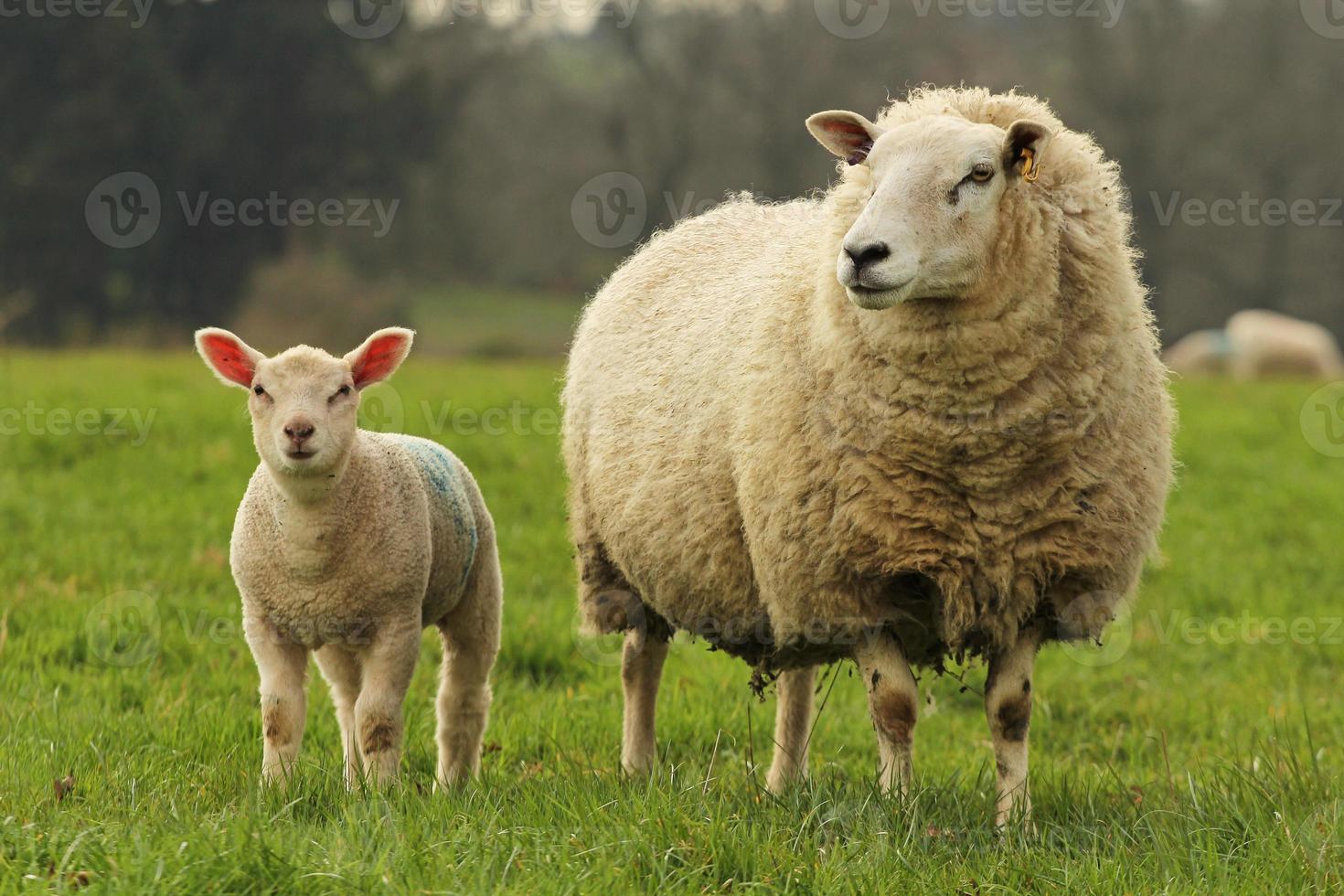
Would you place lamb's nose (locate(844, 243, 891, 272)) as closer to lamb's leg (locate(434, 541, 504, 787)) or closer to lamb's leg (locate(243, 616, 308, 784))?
lamb's leg (locate(434, 541, 504, 787))

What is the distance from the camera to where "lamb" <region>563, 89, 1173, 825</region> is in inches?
146

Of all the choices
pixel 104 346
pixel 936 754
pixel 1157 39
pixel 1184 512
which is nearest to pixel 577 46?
pixel 1157 39

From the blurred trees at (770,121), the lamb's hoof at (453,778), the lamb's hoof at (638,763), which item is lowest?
the lamb's hoof at (638,763)

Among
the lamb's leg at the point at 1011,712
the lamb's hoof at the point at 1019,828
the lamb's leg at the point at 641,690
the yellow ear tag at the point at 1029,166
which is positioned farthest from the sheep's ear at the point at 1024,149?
the lamb's leg at the point at 641,690

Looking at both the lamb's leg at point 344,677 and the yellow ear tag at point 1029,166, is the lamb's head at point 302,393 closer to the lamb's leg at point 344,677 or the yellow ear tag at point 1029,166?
the lamb's leg at point 344,677

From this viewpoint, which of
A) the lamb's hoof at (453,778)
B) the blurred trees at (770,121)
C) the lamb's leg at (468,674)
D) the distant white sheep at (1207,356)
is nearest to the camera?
the lamb's hoof at (453,778)

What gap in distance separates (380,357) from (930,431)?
153cm

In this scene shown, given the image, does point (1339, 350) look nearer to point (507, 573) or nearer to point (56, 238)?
point (56, 238)

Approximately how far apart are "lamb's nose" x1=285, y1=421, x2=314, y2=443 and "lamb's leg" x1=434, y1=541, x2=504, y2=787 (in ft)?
3.02

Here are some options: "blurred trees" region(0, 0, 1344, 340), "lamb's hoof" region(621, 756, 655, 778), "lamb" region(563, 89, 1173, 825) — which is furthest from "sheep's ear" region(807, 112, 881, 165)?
"blurred trees" region(0, 0, 1344, 340)

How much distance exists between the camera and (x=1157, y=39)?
33406 mm

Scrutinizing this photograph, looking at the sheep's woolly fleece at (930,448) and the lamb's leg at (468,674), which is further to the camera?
the lamb's leg at (468,674)

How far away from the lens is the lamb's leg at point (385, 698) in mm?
→ 3951

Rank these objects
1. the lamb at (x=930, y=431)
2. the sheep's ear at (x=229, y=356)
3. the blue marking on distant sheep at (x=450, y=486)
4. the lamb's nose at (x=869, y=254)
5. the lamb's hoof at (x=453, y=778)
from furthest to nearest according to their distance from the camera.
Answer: the blue marking on distant sheep at (x=450, y=486)
the sheep's ear at (x=229, y=356)
the lamb's hoof at (x=453, y=778)
the lamb at (x=930, y=431)
the lamb's nose at (x=869, y=254)
